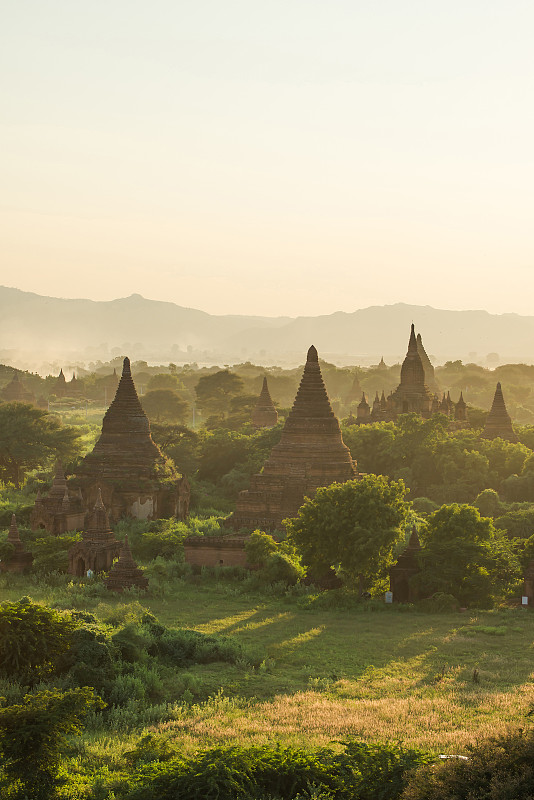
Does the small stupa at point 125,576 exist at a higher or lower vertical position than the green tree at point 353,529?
lower

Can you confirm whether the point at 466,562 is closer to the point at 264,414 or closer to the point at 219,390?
the point at 264,414

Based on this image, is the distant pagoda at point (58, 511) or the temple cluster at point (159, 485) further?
the distant pagoda at point (58, 511)

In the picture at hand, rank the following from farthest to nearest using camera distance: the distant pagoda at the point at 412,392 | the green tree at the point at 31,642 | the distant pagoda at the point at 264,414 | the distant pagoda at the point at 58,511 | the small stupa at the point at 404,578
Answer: the distant pagoda at the point at 264,414
the distant pagoda at the point at 412,392
the distant pagoda at the point at 58,511
the small stupa at the point at 404,578
the green tree at the point at 31,642

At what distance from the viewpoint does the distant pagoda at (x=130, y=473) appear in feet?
169

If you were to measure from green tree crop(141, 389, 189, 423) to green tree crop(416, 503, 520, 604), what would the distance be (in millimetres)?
80246

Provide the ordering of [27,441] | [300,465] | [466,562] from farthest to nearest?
[27,441], [300,465], [466,562]

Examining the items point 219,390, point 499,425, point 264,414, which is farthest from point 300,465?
point 219,390

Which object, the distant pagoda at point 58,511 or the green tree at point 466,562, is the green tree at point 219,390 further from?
the green tree at point 466,562

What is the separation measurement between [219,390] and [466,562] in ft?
264

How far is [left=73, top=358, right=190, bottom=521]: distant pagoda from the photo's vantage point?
51.6 metres

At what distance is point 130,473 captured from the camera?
172 ft

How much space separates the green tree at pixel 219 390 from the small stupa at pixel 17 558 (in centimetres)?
7392

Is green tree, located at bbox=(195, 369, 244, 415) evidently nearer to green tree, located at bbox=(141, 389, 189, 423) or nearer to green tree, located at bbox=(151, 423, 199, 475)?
green tree, located at bbox=(141, 389, 189, 423)

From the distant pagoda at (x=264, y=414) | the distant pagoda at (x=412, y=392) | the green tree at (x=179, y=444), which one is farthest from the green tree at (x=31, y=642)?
the distant pagoda at (x=264, y=414)
